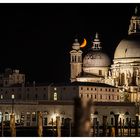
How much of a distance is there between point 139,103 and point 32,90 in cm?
380

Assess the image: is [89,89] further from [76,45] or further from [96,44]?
[96,44]

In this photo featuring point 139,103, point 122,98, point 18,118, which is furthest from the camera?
point 122,98

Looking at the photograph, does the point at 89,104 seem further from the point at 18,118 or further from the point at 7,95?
the point at 7,95

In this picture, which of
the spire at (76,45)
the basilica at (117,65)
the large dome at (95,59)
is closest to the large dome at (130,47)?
the basilica at (117,65)

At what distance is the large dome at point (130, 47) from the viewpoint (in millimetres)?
33125

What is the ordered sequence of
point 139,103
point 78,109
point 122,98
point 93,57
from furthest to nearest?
point 93,57
point 122,98
point 139,103
point 78,109

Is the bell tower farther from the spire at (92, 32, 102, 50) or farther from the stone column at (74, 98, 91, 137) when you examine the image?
the stone column at (74, 98, 91, 137)

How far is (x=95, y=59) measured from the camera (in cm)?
3453

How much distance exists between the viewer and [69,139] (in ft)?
28.0

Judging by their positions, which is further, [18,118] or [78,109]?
[18,118]

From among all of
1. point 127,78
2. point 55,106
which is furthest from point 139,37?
point 55,106

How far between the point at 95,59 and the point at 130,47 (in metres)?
1.98

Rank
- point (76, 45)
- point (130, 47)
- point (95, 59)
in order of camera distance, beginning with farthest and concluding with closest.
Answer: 1. point (95, 59)
2. point (76, 45)
3. point (130, 47)

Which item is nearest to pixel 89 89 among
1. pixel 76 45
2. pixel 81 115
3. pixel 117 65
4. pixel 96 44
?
pixel 117 65
